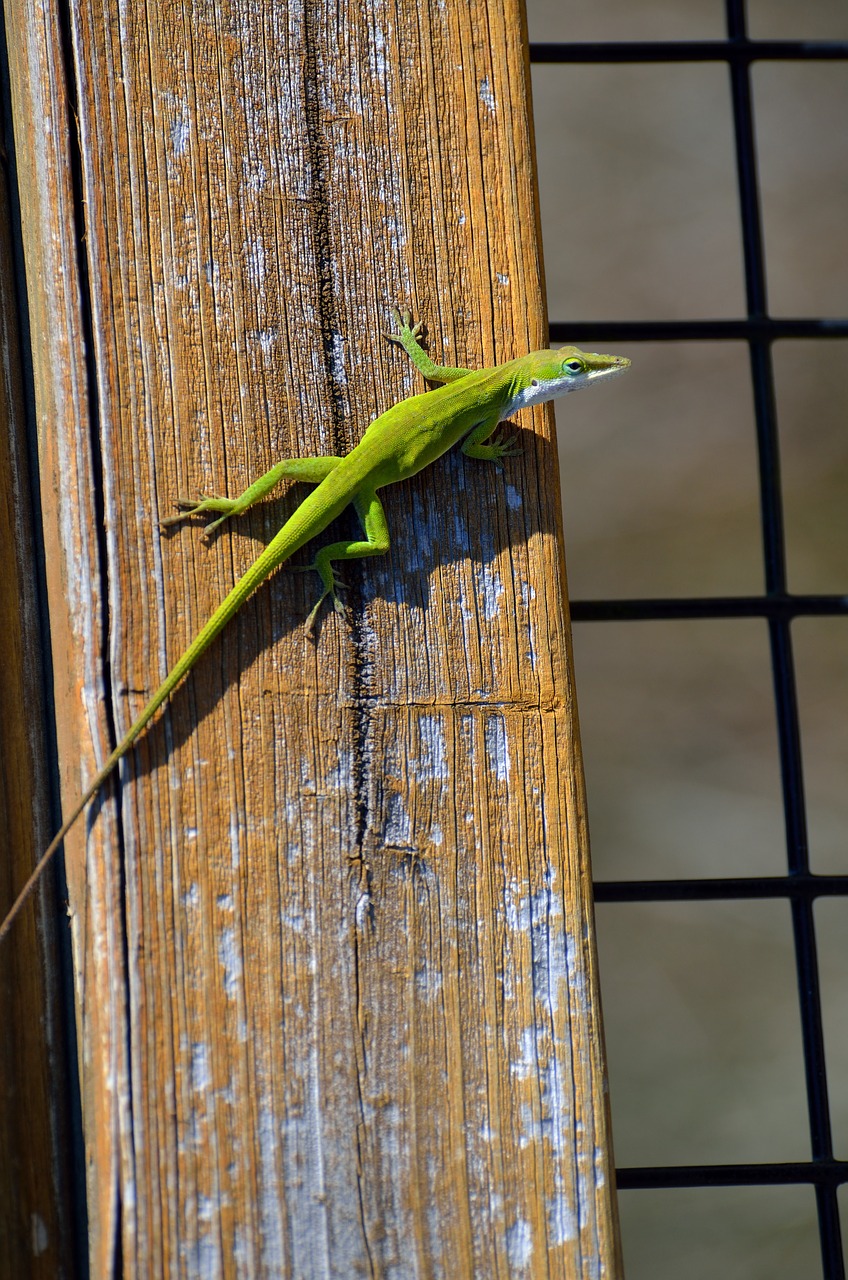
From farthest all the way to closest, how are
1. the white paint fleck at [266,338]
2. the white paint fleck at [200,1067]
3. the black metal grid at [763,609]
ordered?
the black metal grid at [763,609], the white paint fleck at [266,338], the white paint fleck at [200,1067]

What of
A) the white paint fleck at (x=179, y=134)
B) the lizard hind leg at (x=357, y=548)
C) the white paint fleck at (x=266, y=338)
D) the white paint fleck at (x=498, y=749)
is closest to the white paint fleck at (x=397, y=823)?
the white paint fleck at (x=498, y=749)

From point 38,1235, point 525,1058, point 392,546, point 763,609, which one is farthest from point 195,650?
point 763,609

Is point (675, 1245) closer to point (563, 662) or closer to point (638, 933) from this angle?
point (638, 933)

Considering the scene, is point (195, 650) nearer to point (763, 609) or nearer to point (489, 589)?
point (489, 589)

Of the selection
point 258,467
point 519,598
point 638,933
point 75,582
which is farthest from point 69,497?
point 638,933

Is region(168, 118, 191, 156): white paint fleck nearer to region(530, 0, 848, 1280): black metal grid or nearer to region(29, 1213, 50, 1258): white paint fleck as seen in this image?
region(530, 0, 848, 1280): black metal grid

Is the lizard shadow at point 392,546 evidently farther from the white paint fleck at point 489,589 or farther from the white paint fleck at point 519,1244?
the white paint fleck at point 519,1244
